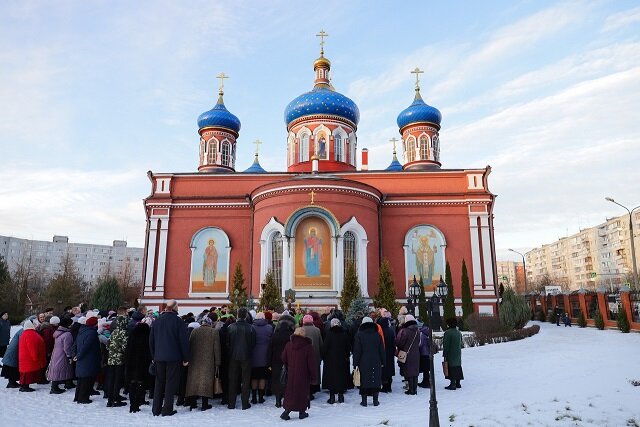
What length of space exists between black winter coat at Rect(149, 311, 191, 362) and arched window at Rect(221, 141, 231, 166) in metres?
20.3

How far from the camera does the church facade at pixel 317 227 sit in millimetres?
18484

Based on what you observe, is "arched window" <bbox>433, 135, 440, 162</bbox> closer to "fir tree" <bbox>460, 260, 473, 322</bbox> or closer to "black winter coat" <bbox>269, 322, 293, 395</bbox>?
"fir tree" <bbox>460, 260, 473, 322</bbox>

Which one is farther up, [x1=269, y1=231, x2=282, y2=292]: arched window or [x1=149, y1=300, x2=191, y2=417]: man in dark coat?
[x1=269, y1=231, x2=282, y2=292]: arched window

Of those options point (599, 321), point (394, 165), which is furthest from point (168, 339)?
point (394, 165)

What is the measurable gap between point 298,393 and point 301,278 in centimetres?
1175

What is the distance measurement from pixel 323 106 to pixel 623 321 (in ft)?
52.7

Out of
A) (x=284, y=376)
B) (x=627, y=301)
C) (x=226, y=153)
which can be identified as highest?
(x=226, y=153)

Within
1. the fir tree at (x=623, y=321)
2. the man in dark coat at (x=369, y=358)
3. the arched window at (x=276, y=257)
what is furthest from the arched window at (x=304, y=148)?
the man in dark coat at (x=369, y=358)

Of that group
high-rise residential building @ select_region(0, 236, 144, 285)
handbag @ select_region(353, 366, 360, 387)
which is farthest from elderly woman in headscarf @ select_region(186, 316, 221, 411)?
high-rise residential building @ select_region(0, 236, 144, 285)

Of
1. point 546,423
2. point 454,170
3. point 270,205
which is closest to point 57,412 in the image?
point 546,423

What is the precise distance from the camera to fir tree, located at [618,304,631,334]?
53.0 ft

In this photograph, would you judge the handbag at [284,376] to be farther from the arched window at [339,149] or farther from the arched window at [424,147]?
the arched window at [424,147]

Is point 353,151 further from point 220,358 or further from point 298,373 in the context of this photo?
point 298,373

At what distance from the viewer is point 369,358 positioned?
278 inches
